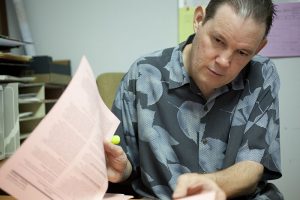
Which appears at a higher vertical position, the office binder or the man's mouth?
the man's mouth

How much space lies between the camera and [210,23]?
2.74 ft

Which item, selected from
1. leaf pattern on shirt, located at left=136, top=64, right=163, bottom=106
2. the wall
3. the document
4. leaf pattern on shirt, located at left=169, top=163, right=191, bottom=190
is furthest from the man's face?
the wall

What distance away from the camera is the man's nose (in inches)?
31.7

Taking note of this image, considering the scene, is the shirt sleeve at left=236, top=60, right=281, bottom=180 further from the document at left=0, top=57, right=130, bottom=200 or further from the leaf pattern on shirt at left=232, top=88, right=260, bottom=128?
the document at left=0, top=57, right=130, bottom=200

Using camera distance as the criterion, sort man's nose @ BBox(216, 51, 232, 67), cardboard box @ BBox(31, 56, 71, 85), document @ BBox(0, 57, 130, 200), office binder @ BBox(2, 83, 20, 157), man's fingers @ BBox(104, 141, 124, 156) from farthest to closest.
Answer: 1. cardboard box @ BBox(31, 56, 71, 85)
2. office binder @ BBox(2, 83, 20, 157)
3. man's nose @ BBox(216, 51, 232, 67)
4. man's fingers @ BBox(104, 141, 124, 156)
5. document @ BBox(0, 57, 130, 200)

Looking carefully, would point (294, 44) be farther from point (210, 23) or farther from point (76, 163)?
point (76, 163)

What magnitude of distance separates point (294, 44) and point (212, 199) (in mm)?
1182

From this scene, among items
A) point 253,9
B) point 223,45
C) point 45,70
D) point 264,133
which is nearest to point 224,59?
point 223,45

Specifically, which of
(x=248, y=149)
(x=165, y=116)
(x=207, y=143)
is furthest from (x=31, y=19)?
(x=248, y=149)

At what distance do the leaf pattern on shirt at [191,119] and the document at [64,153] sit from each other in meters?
0.37

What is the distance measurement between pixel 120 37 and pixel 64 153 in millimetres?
1144

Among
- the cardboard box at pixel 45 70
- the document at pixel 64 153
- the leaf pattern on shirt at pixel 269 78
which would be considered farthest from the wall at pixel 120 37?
the document at pixel 64 153

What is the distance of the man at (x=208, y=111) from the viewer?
0.80 m

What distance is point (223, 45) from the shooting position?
81 cm
